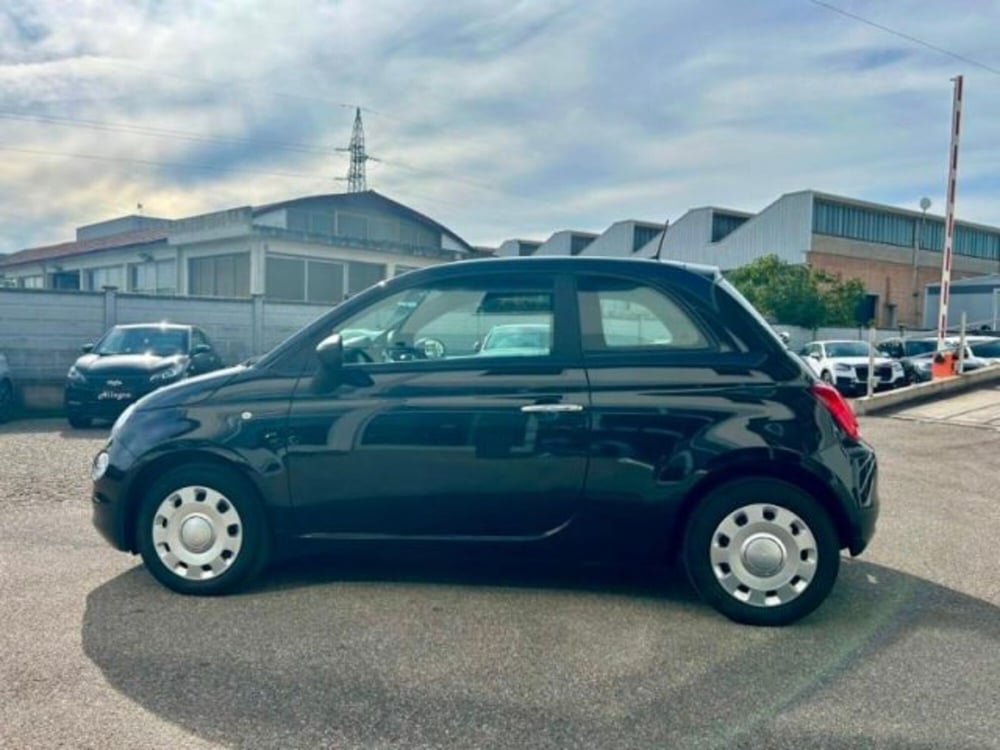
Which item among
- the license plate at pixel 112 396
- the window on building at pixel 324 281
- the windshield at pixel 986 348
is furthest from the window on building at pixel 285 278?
the windshield at pixel 986 348

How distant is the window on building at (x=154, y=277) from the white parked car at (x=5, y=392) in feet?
51.3

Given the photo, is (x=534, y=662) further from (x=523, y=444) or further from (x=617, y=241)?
(x=617, y=241)

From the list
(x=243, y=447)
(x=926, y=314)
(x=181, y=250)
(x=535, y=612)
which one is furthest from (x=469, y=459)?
(x=926, y=314)

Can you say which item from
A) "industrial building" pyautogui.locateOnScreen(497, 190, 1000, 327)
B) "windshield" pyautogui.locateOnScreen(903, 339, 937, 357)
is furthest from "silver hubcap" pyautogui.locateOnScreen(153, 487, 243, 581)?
"industrial building" pyautogui.locateOnScreen(497, 190, 1000, 327)

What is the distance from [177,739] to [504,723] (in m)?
1.17

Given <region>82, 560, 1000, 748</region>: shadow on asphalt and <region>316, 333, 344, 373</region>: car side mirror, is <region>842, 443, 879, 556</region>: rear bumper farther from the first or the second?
<region>316, 333, 344, 373</region>: car side mirror

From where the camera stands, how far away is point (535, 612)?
3.74 m

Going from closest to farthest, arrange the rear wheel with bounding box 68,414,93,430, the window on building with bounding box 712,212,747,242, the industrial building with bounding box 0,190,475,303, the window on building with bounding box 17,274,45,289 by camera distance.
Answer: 1. the rear wheel with bounding box 68,414,93,430
2. the industrial building with bounding box 0,190,475,303
3. the window on building with bounding box 17,274,45,289
4. the window on building with bounding box 712,212,747,242

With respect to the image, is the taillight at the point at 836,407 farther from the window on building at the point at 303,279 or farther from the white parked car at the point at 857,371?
the window on building at the point at 303,279

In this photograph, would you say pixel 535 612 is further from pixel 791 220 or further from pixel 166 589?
pixel 791 220

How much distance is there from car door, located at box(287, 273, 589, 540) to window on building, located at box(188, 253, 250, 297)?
839 inches

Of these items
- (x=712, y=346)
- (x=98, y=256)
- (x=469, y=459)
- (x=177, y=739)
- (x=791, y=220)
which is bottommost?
(x=177, y=739)

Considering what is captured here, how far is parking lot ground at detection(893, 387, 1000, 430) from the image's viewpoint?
36.9ft

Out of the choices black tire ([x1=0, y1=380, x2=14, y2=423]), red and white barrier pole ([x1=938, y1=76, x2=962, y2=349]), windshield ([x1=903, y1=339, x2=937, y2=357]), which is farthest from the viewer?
windshield ([x1=903, y1=339, x2=937, y2=357])
